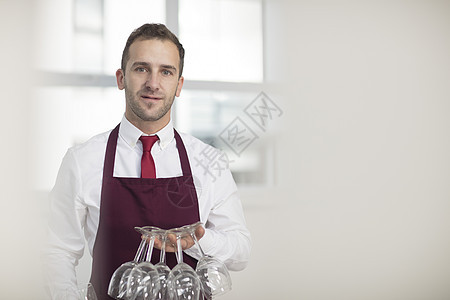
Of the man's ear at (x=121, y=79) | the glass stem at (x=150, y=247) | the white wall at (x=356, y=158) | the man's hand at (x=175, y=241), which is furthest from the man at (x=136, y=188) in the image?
the white wall at (x=356, y=158)

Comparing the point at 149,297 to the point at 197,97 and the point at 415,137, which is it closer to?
the point at 197,97

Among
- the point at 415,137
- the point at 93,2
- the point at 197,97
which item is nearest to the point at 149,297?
the point at 197,97

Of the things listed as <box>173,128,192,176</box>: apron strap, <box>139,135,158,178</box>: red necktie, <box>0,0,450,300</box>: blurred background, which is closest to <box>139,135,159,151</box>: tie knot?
<box>139,135,158,178</box>: red necktie

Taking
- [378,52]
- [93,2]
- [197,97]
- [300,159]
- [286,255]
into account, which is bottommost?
[286,255]

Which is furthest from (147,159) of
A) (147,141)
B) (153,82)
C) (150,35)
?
(150,35)

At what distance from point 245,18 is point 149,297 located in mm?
1873

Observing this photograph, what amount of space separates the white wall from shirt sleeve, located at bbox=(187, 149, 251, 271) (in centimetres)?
56

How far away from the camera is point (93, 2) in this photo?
2.49 metres

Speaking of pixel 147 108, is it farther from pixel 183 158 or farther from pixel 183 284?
pixel 183 284

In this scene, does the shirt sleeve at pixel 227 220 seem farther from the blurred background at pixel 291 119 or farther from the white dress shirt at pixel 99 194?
the blurred background at pixel 291 119

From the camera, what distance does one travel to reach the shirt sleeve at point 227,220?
73.5 inches

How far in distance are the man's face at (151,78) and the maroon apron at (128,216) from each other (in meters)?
0.27

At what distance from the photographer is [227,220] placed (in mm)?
2027

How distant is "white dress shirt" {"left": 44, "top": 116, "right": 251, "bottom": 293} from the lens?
73.9 inches
